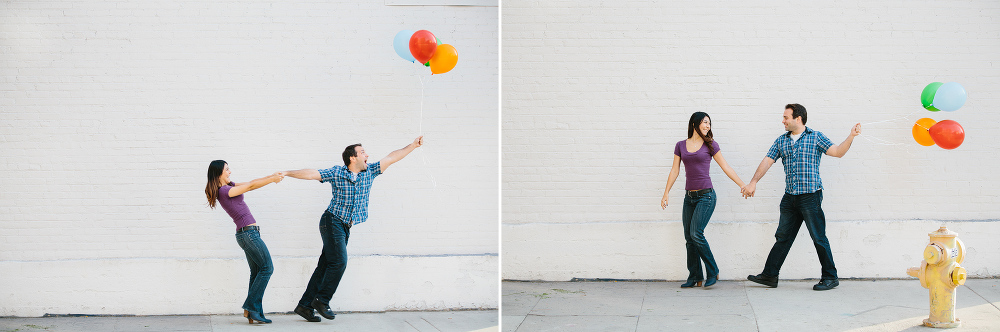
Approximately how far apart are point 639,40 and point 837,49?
5.71 ft

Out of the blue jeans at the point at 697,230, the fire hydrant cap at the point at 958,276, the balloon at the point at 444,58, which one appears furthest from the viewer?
the blue jeans at the point at 697,230

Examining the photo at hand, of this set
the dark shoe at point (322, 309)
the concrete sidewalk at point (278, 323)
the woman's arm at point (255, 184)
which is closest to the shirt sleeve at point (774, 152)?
the concrete sidewalk at point (278, 323)

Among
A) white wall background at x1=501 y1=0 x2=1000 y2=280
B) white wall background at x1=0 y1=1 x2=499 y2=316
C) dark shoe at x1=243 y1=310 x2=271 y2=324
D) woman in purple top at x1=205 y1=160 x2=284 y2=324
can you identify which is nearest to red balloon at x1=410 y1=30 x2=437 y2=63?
white wall background at x1=0 y1=1 x2=499 y2=316

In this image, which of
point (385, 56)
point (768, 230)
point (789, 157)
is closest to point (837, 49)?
point (789, 157)

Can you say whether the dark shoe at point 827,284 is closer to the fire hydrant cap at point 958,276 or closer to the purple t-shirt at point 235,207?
the fire hydrant cap at point 958,276

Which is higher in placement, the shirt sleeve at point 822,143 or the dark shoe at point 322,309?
the shirt sleeve at point 822,143

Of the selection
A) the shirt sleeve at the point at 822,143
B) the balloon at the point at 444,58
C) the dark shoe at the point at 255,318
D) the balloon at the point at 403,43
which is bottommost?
the dark shoe at the point at 255,318

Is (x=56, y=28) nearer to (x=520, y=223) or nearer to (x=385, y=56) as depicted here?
(x=385, y=56)

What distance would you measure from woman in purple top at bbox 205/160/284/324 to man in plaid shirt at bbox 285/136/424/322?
0.34 meters

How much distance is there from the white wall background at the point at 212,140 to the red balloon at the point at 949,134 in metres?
3.44

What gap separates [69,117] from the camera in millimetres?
5988

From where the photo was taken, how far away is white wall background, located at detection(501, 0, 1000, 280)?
6191 millimetres

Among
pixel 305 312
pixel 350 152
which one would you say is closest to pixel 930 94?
pixel 350 152

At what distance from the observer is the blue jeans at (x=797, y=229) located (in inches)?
225
